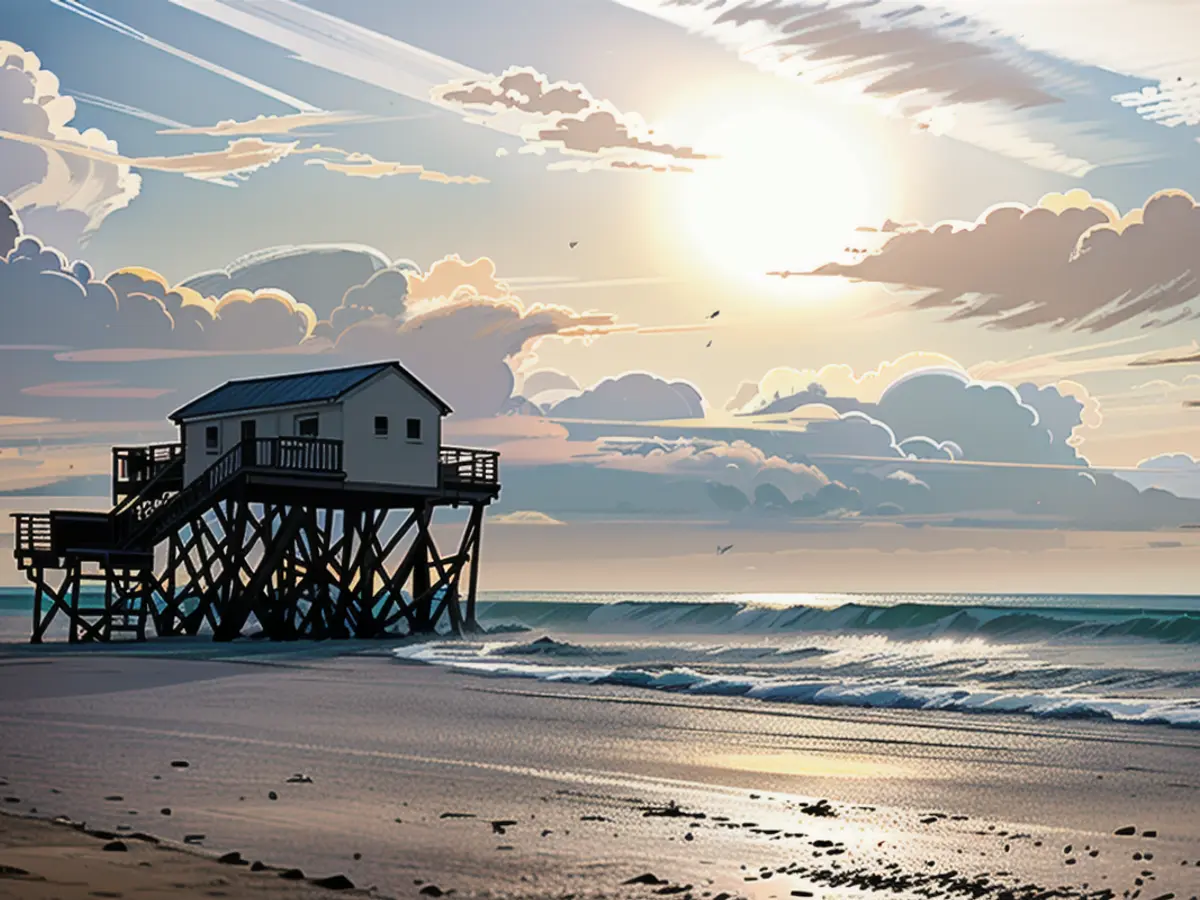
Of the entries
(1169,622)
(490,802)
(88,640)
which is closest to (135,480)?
(88,640)

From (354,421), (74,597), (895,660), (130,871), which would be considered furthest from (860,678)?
(74,597)

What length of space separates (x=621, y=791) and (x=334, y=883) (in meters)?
5.12

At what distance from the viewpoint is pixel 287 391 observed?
1746 inches

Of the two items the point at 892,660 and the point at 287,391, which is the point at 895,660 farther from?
the point at 287,391

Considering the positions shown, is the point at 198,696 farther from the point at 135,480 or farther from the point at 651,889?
the point at 135,480

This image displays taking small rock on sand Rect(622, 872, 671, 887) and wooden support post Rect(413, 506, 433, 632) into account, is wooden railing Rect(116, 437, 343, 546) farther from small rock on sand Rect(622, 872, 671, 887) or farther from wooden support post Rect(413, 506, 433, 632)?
small rock on sand Rect(622, 872, 671, 887)

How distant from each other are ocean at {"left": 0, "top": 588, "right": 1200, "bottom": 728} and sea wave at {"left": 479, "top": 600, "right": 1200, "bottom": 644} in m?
0.10

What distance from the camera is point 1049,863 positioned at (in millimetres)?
10578

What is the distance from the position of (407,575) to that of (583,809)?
35269mm

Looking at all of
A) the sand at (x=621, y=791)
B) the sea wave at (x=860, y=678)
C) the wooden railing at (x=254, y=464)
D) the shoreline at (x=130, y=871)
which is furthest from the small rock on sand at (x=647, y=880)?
the wooden railing at (x=254, y=464)

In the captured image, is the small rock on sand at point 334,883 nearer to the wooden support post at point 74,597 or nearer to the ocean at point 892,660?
the ocean at point 892,660

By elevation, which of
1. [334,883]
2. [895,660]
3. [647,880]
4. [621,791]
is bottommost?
[895,660]

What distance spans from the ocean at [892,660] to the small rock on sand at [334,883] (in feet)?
47.0

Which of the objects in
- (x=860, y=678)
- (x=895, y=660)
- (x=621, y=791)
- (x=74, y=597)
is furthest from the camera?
(x=74, y=597)
